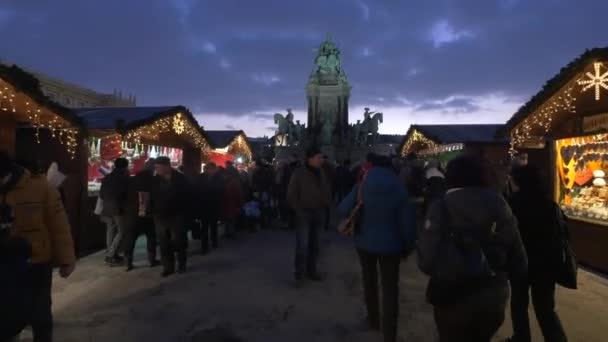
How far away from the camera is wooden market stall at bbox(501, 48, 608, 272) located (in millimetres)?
6832

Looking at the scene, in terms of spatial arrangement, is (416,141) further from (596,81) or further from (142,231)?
(142,231)

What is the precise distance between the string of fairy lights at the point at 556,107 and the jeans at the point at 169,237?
22.9ft

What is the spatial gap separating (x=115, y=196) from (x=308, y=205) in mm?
3283

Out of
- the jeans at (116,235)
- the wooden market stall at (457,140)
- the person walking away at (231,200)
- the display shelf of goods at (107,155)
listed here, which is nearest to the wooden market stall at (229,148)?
the display shelf of goods at (107,155)

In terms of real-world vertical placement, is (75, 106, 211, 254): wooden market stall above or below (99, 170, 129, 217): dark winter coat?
above

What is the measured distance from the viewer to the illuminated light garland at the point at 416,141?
18.3 m

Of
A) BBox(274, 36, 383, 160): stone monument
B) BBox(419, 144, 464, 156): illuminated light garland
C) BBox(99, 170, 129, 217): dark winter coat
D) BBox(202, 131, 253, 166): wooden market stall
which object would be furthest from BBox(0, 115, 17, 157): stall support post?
BBox(274, 36, 383, 160): stone monument

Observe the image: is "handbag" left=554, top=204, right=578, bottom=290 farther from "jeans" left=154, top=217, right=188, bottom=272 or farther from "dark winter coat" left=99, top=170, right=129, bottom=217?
"dark winter coat" left=99, top=170, right=129, bottom=217

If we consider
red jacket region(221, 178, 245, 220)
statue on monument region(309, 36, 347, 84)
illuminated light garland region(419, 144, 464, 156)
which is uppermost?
statue on monument region(309, 36, 347, 84)

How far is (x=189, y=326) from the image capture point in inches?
172

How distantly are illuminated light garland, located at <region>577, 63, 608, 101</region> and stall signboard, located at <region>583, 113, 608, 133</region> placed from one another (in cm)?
33

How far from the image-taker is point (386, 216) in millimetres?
3754

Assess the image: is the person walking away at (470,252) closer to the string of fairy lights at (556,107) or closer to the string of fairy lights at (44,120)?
the string of fairy lights at (556,107)

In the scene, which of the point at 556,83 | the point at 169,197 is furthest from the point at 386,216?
the point at 556,83
